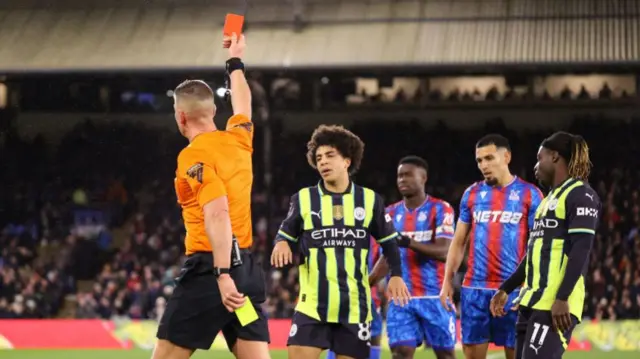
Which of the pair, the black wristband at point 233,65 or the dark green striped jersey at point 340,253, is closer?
the black wristband at point 233,65

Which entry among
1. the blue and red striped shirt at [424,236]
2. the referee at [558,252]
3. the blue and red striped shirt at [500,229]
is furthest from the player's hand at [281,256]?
the blue and red striped shirt at [424,236]

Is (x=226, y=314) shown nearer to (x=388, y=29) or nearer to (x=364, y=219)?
(x=364, y=219)

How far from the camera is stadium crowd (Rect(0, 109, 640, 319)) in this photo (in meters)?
Answer: 18.4

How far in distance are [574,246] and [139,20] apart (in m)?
13.2

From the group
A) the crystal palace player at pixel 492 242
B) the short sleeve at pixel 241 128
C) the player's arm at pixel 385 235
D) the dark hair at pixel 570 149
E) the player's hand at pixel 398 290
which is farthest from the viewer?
the crystal palace player at pixel 492 242

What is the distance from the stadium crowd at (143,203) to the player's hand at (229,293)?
478 inches

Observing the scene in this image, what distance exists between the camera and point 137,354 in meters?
14.1

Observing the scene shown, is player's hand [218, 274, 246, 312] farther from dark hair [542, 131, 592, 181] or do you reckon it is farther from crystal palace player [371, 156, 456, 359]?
crystal palace player [371, 156, 456, 359]

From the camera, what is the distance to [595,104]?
19828 mm

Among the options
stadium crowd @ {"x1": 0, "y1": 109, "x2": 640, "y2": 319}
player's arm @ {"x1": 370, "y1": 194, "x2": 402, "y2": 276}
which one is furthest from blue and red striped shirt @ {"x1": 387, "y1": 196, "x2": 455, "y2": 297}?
stadium crowd @ {"x1": 0, "y1": 109, "x2": 640, "y2": 319}

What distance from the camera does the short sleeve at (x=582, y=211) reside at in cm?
544

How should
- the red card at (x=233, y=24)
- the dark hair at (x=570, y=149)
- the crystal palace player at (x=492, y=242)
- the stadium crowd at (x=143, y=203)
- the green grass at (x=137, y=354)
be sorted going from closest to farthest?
the red card at (x=233, y=24)
the dark hair at (x=570, y=149)
the crystal palace player at (x=492, y=242)
the green grass at (x=137, y=354)
the stadium crowd at (x=143, y=203)

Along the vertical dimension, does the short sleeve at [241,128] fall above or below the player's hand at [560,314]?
above

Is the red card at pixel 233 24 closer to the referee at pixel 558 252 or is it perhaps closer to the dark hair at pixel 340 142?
the dark hair at pixel 340 142
